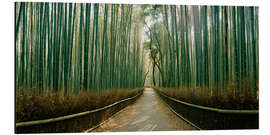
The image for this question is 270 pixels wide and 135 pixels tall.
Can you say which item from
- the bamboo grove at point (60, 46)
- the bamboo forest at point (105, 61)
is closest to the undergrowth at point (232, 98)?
the bamboo forest at point (105, 61)

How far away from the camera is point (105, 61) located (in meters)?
3.46

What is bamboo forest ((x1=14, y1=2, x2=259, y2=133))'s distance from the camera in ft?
8.32

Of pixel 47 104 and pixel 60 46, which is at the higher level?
pixel 60 46

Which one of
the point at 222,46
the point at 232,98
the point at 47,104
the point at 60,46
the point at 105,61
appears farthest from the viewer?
the point at 105,61

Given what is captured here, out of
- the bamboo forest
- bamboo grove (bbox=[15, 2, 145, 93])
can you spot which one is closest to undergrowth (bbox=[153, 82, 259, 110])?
the bamboo forest

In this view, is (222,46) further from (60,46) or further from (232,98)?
(60,46)

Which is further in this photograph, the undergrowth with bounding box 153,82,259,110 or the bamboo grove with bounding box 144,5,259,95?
the bamboo grove with bounding box 144,5,259,95

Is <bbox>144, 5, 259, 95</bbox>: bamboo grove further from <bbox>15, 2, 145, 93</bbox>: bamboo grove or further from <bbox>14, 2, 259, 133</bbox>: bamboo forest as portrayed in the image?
<bbox>15, 2, 145, 93</bbox>: bamboo grove

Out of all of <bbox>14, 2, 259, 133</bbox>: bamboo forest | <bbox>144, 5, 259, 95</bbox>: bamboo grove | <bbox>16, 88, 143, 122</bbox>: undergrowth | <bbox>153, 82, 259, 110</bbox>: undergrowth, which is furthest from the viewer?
<bbox>144, 5, 259, 95</bbox>: bamboo grove

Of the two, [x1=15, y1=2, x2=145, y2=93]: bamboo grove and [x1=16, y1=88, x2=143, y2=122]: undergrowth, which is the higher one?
[x1=15, y1=2, x2=145, y2=93]: bamboo grove

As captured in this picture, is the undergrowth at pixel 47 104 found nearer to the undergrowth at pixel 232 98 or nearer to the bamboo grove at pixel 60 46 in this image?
the bamboo grove at pixel 60 46

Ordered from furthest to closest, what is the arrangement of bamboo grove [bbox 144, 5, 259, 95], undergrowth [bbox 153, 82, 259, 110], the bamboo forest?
bamboo grove [bbox 144, 5, 259, 95] → undergrowth [bbox 153, 82, 259, 110] → the bamboo forest

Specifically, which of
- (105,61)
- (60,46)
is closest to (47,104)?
(60,46)
